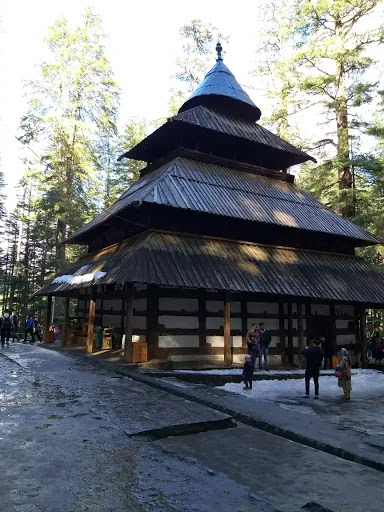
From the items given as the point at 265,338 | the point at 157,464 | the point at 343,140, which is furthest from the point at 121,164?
the point at 157,464

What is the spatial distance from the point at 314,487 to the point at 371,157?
21870 millimetres

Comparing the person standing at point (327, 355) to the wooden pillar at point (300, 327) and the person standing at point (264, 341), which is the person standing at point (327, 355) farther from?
the person standing at point (264, 341)

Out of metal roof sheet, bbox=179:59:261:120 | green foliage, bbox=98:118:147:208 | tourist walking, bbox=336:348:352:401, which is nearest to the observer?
tourist walking, bbox=336:348:352:401

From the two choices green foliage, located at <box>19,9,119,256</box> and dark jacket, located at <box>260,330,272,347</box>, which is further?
green foliage, located at <box>19,9,119,256</box>

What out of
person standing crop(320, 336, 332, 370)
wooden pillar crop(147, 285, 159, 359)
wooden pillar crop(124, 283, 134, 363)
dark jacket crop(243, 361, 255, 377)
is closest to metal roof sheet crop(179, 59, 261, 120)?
wooden pillar crop(147, 285, 159, 359)

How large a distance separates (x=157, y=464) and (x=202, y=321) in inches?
403

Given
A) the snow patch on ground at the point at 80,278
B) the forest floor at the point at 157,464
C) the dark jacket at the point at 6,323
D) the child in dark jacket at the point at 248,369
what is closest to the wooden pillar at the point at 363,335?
the child in dark jacket at the point at 248,369

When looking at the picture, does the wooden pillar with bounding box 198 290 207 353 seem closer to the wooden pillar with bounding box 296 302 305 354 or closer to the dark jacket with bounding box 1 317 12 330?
the wooden pillar with bounding box 296 302 305 354

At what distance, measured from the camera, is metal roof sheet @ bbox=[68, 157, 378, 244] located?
1466cm

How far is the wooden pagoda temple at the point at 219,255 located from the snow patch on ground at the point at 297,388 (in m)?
1.88

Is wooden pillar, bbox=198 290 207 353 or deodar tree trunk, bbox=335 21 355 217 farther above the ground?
deodar tree trunk, bbox=335 21 355 217

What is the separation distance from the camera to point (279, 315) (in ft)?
55.2

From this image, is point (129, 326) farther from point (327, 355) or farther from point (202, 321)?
point (327, 355)

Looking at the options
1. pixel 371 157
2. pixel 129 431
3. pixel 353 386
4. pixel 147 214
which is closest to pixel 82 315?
pixel 147 214
